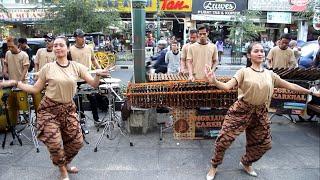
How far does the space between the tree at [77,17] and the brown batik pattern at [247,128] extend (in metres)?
14.8

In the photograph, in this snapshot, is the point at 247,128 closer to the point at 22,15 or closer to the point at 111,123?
the point at 111,123

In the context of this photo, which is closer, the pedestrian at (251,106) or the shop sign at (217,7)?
the pedestrian at (251,106)

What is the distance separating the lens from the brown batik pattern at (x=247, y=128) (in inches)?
163

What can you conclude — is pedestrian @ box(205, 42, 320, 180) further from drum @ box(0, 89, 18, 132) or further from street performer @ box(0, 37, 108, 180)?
drum @ box(0, 89, 18, 132)

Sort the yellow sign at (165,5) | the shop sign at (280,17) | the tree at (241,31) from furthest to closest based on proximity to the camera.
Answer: the shop sign at (280,17), the yellow sign at (165,5), the tree at (241,31)

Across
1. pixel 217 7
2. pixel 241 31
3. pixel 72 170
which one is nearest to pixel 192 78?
pixel 72 170

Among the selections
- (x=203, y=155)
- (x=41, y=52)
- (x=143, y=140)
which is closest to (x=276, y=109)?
(x=203, y=155)

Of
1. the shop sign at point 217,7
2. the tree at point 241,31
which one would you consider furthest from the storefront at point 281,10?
the tree at point 241,31

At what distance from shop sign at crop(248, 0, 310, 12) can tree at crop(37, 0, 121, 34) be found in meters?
9.44

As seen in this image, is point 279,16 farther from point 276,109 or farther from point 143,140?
point 143,140

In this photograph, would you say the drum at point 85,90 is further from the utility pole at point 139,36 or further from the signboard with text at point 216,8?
the signboard with text at point 216,8

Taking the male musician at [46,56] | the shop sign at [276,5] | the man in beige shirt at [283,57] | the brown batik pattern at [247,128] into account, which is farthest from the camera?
the shop sign at [276,5]

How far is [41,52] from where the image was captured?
6.57m

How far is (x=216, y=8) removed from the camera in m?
22.7
